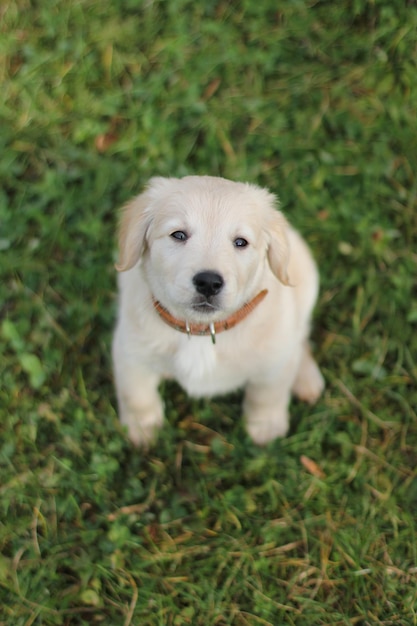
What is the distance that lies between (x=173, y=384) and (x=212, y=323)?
0.93 meters

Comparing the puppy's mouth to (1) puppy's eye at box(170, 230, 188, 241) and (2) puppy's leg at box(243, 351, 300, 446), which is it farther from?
(2) puppy's leg at box(243, 351, 300, 446)

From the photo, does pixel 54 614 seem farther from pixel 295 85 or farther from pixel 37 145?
pixel 295 85

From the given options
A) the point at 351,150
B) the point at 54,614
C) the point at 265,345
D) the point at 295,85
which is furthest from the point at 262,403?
the point at 295,85

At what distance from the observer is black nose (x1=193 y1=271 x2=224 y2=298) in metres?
2.22

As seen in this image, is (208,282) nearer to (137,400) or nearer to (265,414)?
(137,400)

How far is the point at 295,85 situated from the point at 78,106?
131cm

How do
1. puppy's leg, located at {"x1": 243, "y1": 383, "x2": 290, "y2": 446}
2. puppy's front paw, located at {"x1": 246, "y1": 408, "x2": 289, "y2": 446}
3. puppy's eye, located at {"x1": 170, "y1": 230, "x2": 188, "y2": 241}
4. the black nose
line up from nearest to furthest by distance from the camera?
the black nose < puppy's eye, located at {"x1": 170, "y1": 230, "x2": 188, "y2": 241} < puppy's leg, located at {"x1": 243, "y1": 383, "x2": 290, "y2": 446} < puppy's front paw, located at {"x1": 246, "y1": 408, "x2": 289, "y2": 446}

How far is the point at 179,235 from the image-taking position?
7.75 ft

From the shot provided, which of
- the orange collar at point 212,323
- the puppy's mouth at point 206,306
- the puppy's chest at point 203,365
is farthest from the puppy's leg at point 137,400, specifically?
the puppy's mouth at point 206,306

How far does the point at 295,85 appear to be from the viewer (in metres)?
3.99

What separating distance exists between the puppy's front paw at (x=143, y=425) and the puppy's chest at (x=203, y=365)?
18.3 inches

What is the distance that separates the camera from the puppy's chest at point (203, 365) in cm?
265

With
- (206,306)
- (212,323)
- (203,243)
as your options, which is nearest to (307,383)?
(212,323)

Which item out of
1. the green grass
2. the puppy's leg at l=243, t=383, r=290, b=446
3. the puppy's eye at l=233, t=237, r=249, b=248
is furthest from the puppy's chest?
the green grass
